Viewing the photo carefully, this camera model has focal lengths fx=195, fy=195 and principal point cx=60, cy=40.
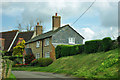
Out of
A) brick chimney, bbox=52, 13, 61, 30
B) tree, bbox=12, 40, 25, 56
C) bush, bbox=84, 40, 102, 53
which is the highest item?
brick chimney, bbox=52, 13, 61, 30

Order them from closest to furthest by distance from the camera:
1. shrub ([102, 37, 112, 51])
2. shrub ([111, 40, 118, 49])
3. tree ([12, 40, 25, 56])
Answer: shrub ([111, 40, 118, 49]), shrub ([102, 37, 112, 51]), tree ([12, 40, 25, 56])

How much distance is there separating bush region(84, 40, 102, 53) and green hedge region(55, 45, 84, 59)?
1.63m

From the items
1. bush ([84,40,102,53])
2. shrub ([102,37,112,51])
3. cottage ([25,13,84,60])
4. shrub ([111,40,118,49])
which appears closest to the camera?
shrub ([111,40,118,49])

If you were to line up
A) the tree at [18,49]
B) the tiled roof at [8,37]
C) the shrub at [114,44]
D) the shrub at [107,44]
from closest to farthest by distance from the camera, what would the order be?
the shrub at [114,44] → the shrub at [107,44] → the tree at [18,49] → the tiled roof at [8,37]

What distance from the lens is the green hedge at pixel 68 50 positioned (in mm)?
26016

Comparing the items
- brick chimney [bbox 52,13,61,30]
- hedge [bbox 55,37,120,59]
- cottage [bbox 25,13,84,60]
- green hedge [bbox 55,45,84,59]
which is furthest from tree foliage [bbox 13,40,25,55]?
hedge [bbox 55,37,120,59]

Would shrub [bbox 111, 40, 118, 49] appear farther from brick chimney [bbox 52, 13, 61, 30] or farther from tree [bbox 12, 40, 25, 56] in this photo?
tree [bbox 12, 40, 25, 56]

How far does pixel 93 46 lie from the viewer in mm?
23031

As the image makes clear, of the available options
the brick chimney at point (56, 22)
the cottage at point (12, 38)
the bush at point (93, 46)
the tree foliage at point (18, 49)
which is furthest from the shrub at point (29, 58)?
the bush at point (93, 46)

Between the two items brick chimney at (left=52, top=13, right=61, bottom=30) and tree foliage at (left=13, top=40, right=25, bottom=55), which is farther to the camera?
tree foliage at (left=13, top=40, right=25, bottom=55)

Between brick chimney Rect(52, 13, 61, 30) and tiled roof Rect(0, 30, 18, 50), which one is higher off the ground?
brick chimney Rect(52, 13, 61, 30)

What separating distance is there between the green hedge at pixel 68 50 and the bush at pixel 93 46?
5.35 ft

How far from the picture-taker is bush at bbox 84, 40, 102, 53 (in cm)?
2240

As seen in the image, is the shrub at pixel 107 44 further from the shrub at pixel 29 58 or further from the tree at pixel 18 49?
the tree at pixel 18 49
